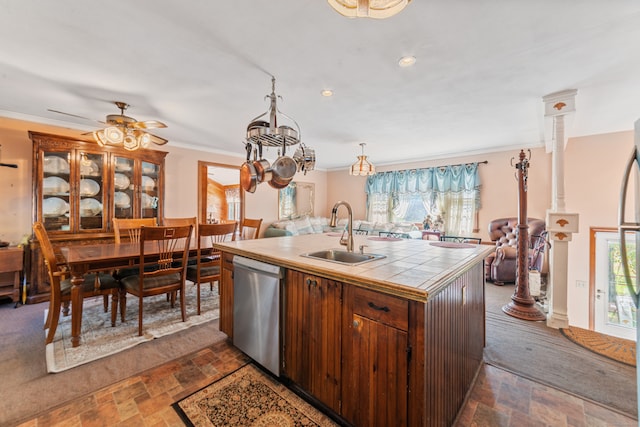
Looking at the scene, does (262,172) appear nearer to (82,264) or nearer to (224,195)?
(82,264)

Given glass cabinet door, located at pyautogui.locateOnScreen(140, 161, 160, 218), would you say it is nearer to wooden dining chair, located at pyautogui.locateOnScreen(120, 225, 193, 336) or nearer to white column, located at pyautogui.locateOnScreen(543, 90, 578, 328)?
wooden dining chair, located at pyautogui.locateOnScreen(120, 225, 193, 336)

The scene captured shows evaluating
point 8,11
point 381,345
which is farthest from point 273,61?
point 381,345

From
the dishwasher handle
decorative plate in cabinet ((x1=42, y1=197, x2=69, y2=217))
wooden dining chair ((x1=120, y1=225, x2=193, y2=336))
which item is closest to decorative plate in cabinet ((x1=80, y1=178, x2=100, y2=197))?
decorative plate in cabinet ((x1=42, y1=197, x2=69, y2=217))

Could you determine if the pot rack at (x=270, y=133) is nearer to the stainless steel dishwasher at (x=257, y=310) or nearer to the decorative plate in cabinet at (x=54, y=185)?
the stainless steel dishwasher at (x=257, y=310)

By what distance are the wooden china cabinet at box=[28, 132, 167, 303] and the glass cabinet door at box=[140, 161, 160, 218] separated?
0.02 m

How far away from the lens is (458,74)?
2.16 m

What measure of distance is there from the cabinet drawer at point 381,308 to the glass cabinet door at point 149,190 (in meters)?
3.99

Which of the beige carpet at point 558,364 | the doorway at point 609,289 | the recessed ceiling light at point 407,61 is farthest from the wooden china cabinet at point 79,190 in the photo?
the doorway at point 609,289

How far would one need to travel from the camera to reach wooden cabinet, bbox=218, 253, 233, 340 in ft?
6.93

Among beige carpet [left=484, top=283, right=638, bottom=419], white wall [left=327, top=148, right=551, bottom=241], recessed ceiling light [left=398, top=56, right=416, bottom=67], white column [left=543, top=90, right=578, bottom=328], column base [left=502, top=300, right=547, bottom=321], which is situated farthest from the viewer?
white wall [left=327, top=148, right=551, bottom=241]

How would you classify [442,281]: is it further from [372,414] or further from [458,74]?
[458,74]

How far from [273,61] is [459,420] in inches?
107

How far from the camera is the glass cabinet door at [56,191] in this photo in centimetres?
316

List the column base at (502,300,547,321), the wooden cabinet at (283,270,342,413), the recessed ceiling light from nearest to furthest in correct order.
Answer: the wooden cabinet at (283,270,342,413), the recessed ceiling light, the column base at (502,300,547,321)
